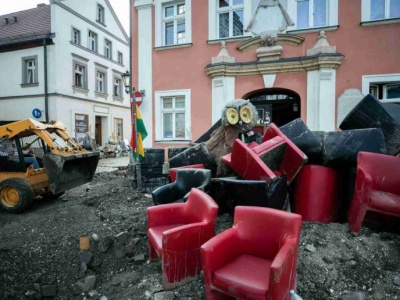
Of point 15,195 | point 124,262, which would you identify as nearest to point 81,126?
point 15,195

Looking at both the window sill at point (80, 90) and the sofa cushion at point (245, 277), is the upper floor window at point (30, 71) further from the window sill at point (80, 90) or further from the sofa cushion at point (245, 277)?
the sofa cushion at point (245, 277)

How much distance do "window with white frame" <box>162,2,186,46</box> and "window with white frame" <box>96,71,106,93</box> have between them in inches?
415

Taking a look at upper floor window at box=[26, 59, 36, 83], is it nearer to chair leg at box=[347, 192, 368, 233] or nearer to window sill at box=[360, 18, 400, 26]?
window sill at box=[360, 18, 400, 26]

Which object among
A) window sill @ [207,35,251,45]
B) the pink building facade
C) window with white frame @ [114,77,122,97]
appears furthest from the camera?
window with white frame @ [114,77,122,97]

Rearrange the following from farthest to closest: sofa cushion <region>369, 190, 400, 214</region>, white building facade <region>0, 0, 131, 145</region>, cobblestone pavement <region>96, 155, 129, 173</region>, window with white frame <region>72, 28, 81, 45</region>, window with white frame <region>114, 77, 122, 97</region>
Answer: window with white frame <region>114, 77, 122, 97</region>, window with white frame <region>72, 28, 81, 45</region>, white building facade <region>0, 0, 131, 145</region>, cobblestone pavement <region>96, 155, 129, 173</region>, sofa cushion <region>369, 190, 400, 214</region>

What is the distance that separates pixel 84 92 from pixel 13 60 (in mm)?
4083

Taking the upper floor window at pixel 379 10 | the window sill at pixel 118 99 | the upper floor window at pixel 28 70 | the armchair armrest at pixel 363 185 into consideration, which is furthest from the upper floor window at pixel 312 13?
the window sill at pixel 118 99

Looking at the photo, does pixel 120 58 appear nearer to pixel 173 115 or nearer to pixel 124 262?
pixel 173 115

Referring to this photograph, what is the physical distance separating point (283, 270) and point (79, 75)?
17480 mm

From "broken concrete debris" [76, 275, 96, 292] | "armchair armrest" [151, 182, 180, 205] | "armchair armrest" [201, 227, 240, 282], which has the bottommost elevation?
"broken concrete debris" [76, 275, 96, 292]

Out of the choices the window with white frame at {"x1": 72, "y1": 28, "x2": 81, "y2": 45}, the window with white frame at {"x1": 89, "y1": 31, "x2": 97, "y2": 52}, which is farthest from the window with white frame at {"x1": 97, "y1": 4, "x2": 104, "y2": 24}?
the window with white frame at {"x1": 72, "y1": 28, "x2": 81, "y2": 45}

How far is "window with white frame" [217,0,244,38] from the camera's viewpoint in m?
8.22

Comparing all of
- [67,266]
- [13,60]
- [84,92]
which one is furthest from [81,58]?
[67,266]

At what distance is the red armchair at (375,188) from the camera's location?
306cm
